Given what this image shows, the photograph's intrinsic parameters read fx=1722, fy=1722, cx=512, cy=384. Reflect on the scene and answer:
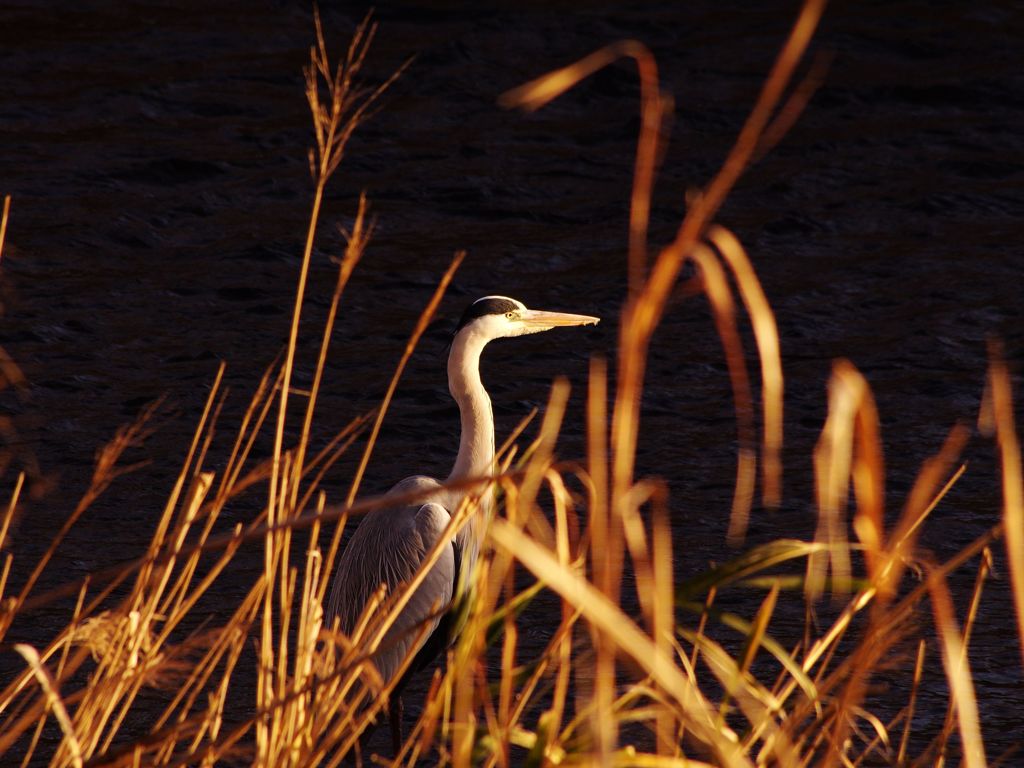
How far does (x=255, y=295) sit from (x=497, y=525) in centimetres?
652

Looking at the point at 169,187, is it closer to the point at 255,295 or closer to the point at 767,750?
the point at 255,295

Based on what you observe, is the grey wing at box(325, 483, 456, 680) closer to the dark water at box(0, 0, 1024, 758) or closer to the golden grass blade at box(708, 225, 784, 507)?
the dark water at box(0, 0, 1024, 758)

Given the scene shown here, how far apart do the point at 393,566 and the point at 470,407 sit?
464mm

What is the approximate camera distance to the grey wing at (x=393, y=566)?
4.48 metres

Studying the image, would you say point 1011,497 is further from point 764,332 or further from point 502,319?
point 502,319

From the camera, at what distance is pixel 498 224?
8625 millimetres

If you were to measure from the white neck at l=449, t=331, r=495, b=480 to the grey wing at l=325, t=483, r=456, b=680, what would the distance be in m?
0.16

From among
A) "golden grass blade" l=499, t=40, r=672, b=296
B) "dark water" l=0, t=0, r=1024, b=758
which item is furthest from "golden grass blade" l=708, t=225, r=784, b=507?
"dark water" l=0, t=0, r=1024, b=758

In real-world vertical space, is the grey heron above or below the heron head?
below

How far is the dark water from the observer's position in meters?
6.54

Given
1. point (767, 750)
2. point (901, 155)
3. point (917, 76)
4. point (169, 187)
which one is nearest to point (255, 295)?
point (169, 187)

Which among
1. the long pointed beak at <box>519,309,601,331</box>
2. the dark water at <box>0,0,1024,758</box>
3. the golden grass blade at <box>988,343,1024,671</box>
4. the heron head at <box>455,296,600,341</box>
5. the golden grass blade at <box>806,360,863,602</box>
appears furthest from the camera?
the dark water at <box>0,0,1024,758</box>

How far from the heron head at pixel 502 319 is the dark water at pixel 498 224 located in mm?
996

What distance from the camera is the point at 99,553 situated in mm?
5461
